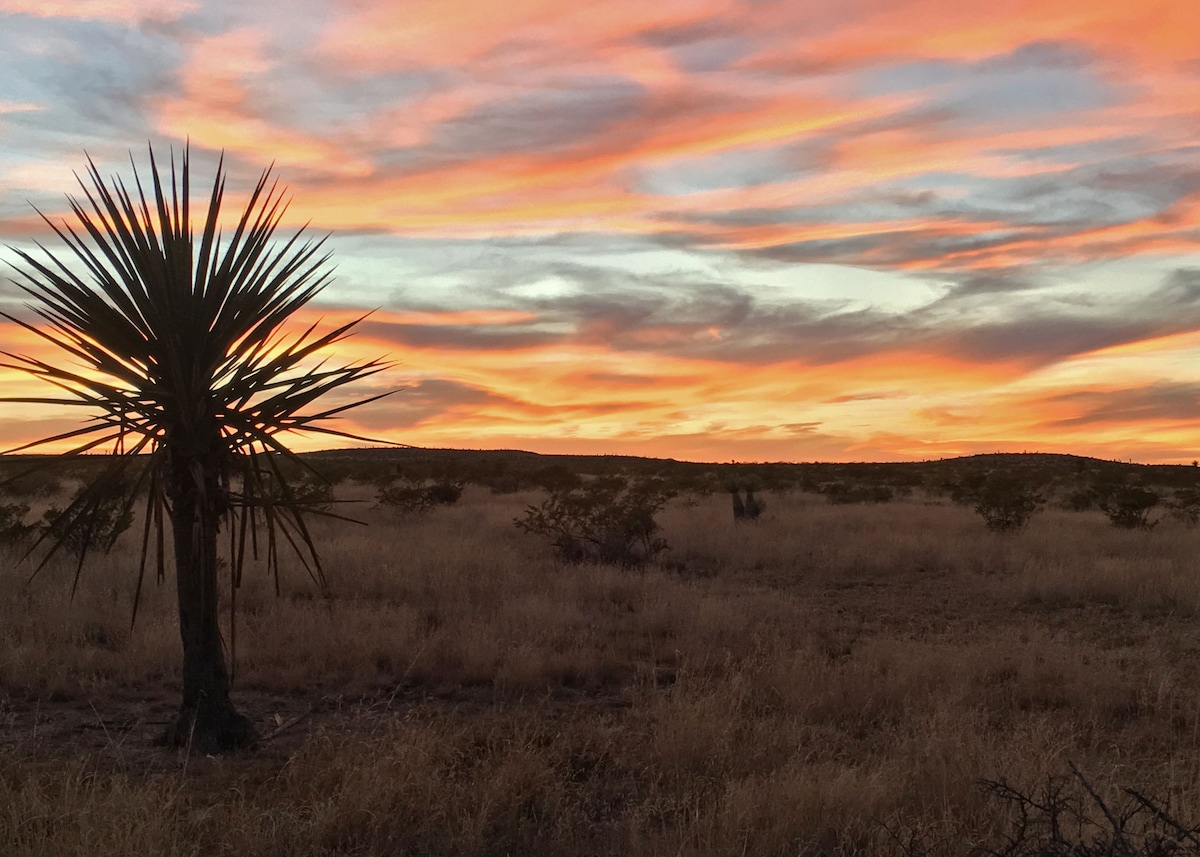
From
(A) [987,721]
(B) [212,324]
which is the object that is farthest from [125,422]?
(A) [987,721]

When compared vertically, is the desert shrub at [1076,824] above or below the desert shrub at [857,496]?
below

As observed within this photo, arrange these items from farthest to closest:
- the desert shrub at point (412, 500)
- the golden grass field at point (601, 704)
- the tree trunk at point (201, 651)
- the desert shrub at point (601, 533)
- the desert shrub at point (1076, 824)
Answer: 1. the desert shrub at point (412, 500)
2. the desert shrub at point (601, 533)
3. the tree trunk at point (201, 651)
4. the golden grass field at point (601, 704)
5. the desert shrub at point (1076, 824)

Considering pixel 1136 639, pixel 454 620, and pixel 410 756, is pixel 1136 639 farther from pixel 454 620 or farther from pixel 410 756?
pixel 410 756

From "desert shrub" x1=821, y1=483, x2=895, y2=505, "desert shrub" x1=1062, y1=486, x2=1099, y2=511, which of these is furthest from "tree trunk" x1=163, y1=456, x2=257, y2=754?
"desert shrub" x1=1062, y1=486, x2=1099, y2=511

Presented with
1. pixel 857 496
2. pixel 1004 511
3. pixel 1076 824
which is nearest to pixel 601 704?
pixel 1076 824

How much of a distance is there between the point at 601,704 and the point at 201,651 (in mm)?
3523

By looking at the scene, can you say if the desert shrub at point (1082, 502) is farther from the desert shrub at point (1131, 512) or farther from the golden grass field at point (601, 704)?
the golden grass field at point (601, 704)

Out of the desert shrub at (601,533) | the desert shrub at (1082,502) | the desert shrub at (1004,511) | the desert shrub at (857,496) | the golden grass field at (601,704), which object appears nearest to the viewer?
the golden grass field at (601,704)

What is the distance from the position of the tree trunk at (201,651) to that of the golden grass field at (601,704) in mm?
210

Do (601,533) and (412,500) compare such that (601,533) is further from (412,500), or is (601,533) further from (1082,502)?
(1082,502)

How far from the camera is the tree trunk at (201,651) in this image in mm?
6520

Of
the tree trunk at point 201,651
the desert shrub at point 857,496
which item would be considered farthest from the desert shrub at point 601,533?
the desert shrub at point 857,496

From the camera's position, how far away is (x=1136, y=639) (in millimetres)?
10961

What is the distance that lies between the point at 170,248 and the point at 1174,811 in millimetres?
7394
